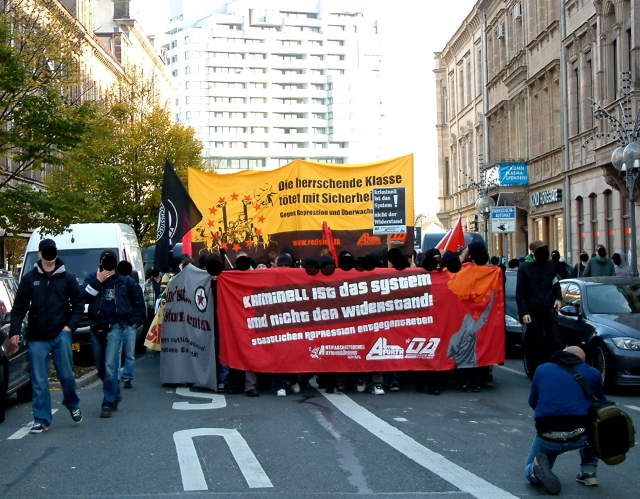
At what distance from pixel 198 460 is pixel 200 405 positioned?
343 cm

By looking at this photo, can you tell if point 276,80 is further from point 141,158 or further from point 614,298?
point 614,298

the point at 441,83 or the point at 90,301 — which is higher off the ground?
the point at 441,83

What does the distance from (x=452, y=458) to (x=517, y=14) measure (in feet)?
122

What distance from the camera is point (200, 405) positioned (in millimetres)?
11562

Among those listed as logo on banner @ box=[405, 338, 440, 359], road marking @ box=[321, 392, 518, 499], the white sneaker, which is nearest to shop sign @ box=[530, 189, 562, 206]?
logo on banner @ box=[405, 338, 440, 359]

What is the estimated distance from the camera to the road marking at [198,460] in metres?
7.31

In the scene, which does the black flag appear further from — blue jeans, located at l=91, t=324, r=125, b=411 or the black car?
the black car

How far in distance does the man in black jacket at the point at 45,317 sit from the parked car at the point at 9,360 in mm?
428

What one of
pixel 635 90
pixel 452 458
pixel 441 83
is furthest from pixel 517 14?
pixel 452 458

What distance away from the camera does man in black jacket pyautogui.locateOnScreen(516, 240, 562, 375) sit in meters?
12.5

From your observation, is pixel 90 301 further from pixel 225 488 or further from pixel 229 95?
pixel 229 95

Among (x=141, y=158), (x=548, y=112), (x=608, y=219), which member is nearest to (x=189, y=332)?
(x=608, y=219)

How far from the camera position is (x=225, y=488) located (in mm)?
7109

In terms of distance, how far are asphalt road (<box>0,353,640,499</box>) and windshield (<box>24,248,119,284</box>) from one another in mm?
7167
